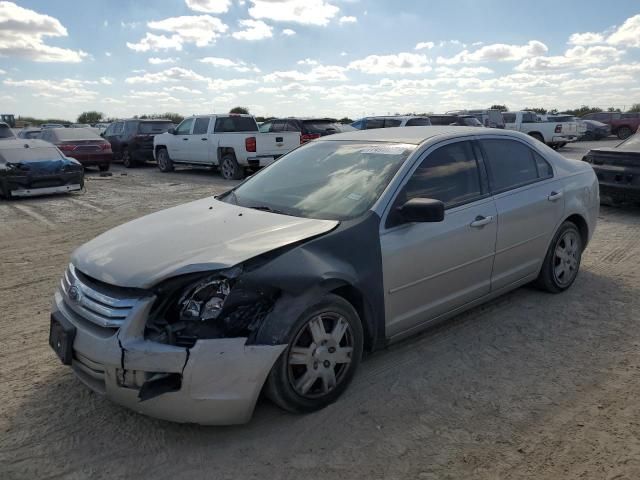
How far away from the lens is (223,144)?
15.3 m

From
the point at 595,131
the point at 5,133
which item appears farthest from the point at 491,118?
the point at 5,133

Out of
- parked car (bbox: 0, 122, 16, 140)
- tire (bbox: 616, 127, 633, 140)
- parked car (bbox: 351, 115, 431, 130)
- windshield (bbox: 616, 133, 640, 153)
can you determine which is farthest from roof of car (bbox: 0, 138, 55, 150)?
tire (bbox: 616, 127, 633, 140)

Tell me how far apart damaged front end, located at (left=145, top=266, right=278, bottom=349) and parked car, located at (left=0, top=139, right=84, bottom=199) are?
33.7 feet

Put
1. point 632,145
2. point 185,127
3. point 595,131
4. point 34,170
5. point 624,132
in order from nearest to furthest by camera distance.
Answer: point 632,145, point 34,170, point 185,127, point 595,131, point 624,132

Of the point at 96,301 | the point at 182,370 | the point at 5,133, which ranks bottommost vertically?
the point at 182,370

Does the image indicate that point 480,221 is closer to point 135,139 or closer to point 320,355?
point 320,355

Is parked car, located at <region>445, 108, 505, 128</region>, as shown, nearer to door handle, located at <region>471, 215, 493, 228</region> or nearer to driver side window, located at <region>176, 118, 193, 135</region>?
driver side window, located at <region>176, 118, 193, 135</region>

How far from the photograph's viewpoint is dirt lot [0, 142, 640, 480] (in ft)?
9.15

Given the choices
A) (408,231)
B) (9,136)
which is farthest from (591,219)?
(9,136)

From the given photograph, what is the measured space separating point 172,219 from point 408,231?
5.43ft

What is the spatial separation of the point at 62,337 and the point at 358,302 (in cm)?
175

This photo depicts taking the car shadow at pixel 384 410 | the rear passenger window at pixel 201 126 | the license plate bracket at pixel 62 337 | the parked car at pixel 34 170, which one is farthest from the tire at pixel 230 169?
the license plate bracket at pixel 62 337

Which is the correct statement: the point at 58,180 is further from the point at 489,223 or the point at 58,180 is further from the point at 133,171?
the point at 489,223

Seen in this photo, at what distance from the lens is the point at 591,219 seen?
5.47 metres
